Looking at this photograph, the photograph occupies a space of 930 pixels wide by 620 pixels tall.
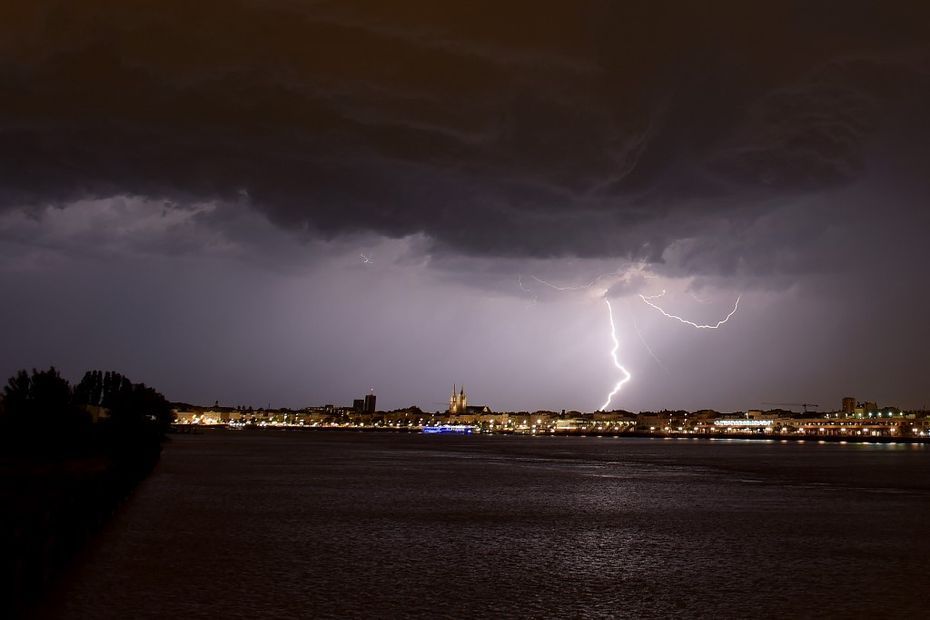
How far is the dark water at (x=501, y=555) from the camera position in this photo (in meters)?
14.4

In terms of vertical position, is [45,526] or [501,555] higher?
[45,526]

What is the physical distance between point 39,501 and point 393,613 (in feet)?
77.4

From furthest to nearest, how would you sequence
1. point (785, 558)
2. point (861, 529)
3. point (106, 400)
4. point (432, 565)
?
point (106, 400)
point (861, 529)
point (785, 558)
point (432, 565)

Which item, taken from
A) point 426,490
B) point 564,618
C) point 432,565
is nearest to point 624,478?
point 426,490

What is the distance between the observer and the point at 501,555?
19.9 meters

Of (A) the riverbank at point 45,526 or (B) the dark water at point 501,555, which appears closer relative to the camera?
(A) the riverbank at point 45,526

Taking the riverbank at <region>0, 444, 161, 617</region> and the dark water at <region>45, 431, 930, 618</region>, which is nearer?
the riverbank at <region>0, 444, 161, 617</region>

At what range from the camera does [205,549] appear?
20.1 m

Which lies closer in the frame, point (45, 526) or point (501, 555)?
point (45, 526)

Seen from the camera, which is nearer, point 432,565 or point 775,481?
point 432,565

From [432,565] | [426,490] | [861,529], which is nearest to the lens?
[432,565]

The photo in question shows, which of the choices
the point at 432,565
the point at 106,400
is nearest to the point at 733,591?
the point at 432,565

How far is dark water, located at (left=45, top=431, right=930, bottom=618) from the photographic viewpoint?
47.2 ft

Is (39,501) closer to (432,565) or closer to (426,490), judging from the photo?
(426,490)
